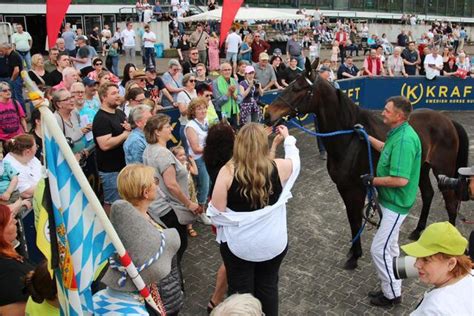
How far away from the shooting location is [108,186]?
5.63 metres

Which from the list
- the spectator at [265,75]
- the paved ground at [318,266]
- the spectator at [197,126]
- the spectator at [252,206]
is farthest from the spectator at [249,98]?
the spectator at [252,206]

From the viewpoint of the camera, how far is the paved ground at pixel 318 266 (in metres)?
4.90

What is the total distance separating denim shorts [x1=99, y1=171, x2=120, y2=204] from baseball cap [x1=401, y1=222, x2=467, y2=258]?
3814 millimetres

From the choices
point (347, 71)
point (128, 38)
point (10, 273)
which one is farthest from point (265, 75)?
point (10, 273)

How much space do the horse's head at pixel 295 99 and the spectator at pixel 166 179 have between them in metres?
1.94

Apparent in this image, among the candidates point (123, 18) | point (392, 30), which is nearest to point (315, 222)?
point (123, 18)

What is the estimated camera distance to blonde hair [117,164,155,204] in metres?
3.22

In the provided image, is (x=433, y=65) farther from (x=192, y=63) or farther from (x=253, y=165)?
(x=253, y=165)

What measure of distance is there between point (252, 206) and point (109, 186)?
2611 mm

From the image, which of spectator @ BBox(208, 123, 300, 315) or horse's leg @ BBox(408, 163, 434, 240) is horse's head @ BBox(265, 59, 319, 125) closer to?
horse's leg @ BBox(408, 163, 434, 240)

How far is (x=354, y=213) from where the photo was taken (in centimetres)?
560

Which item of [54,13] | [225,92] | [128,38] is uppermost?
[128,38]

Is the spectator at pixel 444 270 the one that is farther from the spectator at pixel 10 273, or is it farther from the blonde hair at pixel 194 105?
the blonde hair at pixel 194 105

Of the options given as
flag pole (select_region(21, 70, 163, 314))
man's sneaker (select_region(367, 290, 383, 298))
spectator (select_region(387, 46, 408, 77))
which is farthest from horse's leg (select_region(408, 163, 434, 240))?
spectator (select_region(387, 46, 408, 77))
